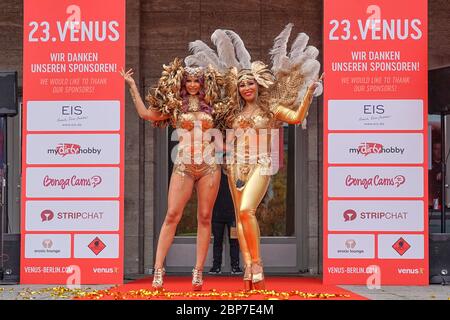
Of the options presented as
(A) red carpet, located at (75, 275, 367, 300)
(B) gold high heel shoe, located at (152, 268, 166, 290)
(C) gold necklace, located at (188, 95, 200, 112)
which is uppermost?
(C) gold necklace, located at (188, 95, 200, 112)

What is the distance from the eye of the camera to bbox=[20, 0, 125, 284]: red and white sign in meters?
10.5

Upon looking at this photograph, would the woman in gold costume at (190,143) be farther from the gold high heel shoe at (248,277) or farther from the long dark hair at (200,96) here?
the gold high heel shoe at (248,277)

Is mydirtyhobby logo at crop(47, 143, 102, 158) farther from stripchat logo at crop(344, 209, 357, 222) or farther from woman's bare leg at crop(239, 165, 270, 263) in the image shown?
stripchat logo at crop(344, 209, 357, 222)

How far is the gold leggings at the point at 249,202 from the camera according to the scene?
934cm

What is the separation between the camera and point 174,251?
1291 cm

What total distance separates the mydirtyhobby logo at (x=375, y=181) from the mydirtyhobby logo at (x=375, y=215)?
0.88ft

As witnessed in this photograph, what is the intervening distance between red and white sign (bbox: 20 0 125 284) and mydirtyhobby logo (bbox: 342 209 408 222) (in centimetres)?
236

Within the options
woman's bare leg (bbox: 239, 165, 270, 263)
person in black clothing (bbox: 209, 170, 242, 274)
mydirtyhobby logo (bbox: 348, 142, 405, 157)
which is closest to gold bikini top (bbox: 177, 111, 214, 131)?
woman's bare leg (bbox: 239, 165, 270, 263)

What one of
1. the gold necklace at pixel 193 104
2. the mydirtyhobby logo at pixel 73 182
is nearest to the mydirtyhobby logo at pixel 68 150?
the mydirtyhobby logo at pixel 73 182

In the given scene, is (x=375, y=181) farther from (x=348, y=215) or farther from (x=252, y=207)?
(x=252, y=207)

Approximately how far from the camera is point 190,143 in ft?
30.8

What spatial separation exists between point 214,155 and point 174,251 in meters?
3.63

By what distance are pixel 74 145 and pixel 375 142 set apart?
10.2 ft
